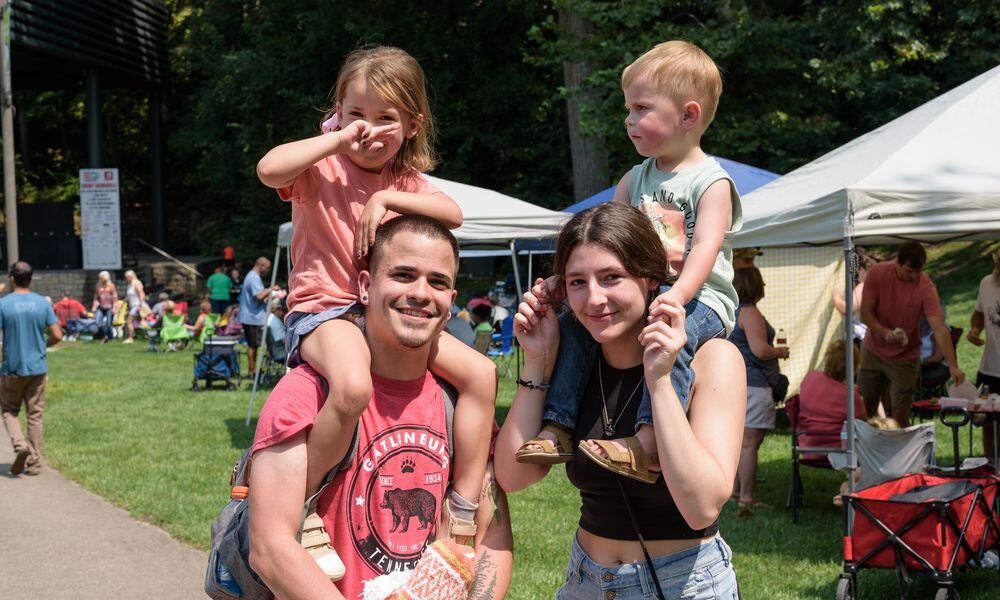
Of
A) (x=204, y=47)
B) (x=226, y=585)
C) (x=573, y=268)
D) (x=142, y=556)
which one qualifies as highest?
(x=204, y=47)

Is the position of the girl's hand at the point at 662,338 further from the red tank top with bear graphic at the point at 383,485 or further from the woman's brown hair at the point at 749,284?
the woman's brown hair at the point at 749,284

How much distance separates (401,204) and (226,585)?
103 centimetres

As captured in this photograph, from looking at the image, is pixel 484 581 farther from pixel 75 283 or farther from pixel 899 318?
pixel 75 283

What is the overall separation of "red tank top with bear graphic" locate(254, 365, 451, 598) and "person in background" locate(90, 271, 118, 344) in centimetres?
2503

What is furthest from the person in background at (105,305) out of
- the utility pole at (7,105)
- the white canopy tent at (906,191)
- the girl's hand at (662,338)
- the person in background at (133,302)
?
the girl's hand at (662,338)

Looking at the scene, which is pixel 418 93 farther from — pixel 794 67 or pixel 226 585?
pixel 794 67

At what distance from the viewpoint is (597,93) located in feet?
67.1

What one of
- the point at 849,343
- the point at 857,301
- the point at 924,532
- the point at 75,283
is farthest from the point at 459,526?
the point at 75,283

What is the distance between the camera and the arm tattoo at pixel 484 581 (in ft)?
7.93

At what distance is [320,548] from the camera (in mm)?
2334

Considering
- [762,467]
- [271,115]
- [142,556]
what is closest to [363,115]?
[142,556]

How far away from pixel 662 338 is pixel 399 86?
110 cm

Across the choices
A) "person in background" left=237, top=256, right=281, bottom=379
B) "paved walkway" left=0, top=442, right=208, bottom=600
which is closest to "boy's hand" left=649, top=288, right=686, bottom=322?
"paved walkway" left=0, top=442, right=208, bottom=600

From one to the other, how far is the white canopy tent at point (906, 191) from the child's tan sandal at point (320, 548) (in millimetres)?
4624
